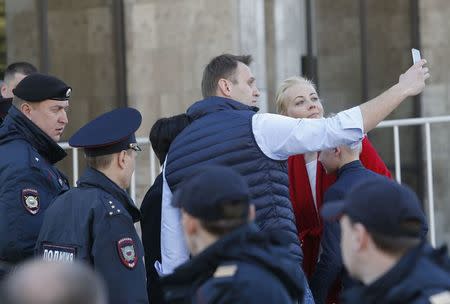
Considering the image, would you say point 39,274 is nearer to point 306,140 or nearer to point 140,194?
point 306,140

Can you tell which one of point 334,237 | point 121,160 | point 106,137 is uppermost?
point 106,137

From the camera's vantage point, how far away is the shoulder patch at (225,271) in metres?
4.00

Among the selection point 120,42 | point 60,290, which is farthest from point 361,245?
point 120,42

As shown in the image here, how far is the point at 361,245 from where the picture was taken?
389 cm

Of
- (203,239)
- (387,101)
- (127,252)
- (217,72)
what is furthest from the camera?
(217,72)

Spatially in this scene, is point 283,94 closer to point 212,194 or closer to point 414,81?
point 414,81

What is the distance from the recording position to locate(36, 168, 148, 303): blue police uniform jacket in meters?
5.45

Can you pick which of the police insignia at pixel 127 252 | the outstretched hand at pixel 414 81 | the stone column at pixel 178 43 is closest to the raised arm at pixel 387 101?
the outstretched hand at pixel 414 81

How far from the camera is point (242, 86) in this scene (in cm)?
631

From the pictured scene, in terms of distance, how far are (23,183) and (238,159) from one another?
1.05m

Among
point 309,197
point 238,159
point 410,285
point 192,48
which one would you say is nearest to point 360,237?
point 410,285

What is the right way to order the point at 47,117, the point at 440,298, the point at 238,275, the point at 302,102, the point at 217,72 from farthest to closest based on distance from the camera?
the point at 302,102 < the point at 47,117 < the point at 217,72 < the point at 238,275 < the point at 440,298

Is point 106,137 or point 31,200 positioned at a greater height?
point 106,137

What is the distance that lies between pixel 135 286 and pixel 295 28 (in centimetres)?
543
